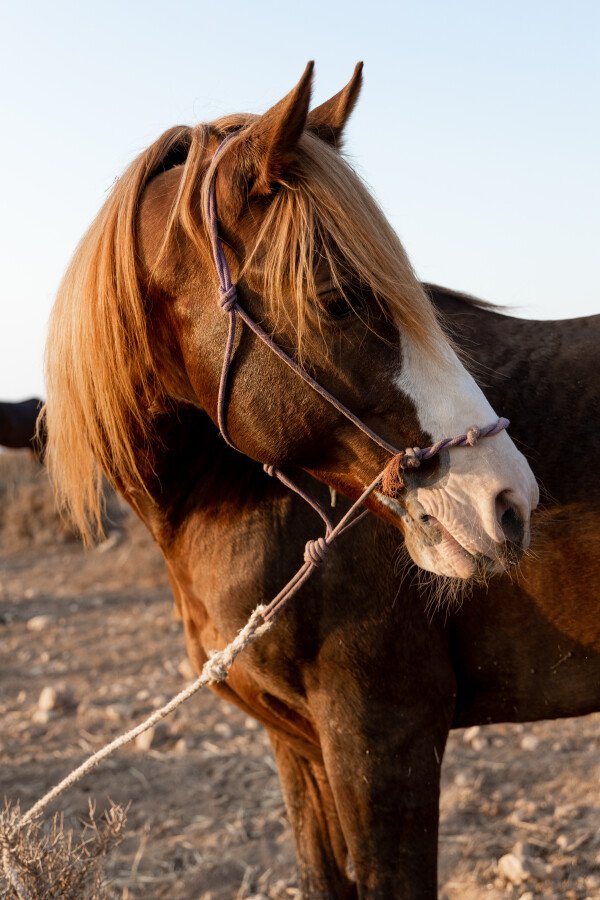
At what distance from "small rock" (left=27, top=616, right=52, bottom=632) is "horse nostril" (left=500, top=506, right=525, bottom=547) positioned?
676cm

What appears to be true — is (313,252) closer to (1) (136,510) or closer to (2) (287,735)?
(1) (136,510)

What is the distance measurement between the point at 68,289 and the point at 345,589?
1.14 meters

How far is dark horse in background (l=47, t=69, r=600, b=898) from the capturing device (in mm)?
1748

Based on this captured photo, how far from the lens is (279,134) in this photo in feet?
5.66

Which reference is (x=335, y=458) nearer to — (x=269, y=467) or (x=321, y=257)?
(x=269, y=467)

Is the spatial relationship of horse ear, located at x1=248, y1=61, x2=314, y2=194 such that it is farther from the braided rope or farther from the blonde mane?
the braided rope

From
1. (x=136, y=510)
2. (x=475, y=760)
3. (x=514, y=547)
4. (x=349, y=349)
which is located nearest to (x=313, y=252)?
(x=349, y=349)

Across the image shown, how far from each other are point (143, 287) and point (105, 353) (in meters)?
0.21

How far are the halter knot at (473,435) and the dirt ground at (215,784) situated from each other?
209 centimetres

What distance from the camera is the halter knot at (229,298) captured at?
5.85 feet

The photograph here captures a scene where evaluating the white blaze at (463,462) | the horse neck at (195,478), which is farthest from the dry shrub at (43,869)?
the white blaze at (463,462)

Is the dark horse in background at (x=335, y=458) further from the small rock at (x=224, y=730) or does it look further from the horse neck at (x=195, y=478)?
the small rock at (x=224, y=730)

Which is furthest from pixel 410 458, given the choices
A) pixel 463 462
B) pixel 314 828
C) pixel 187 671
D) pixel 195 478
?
pixel 187 671

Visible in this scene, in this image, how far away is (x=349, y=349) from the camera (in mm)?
1749
